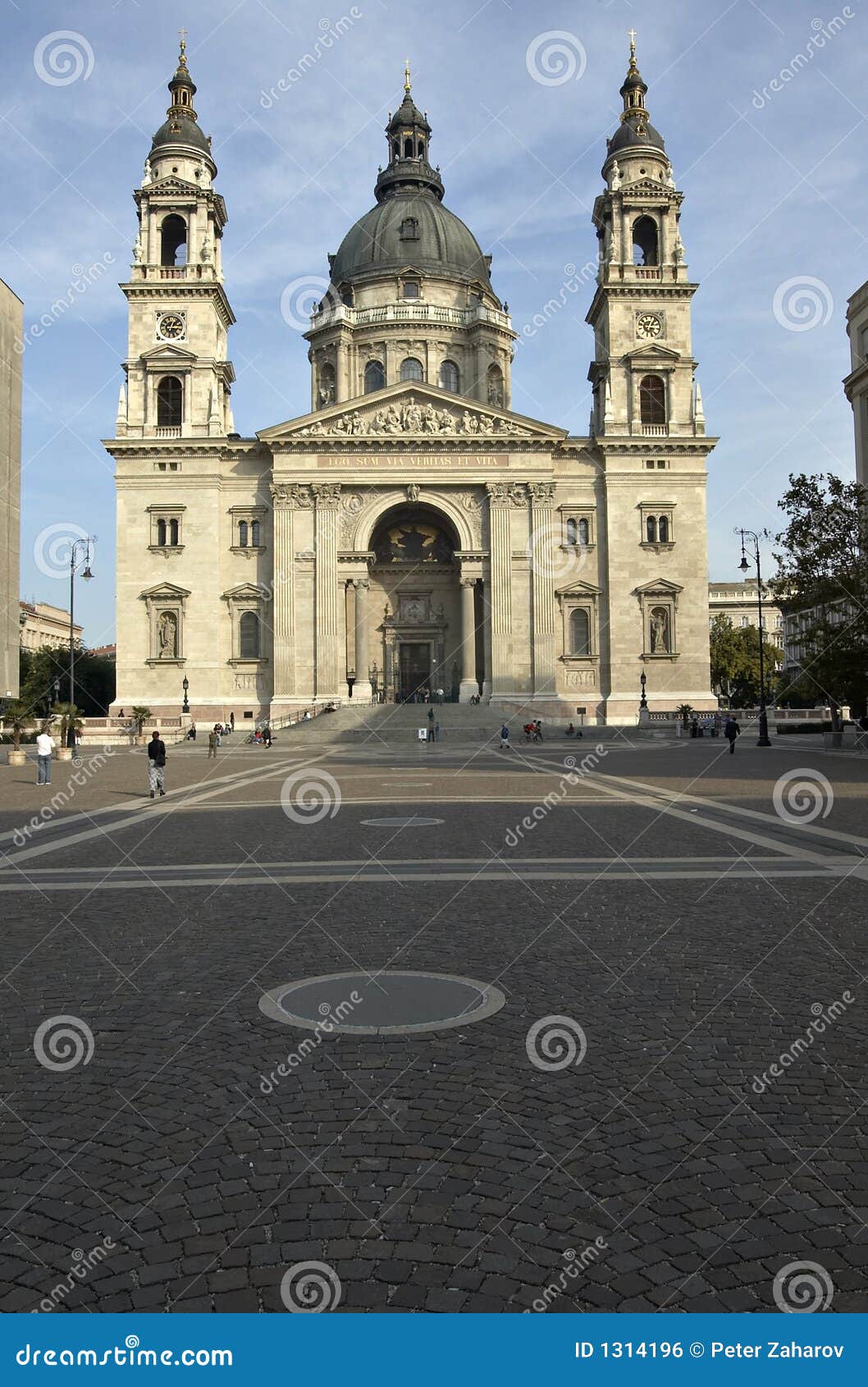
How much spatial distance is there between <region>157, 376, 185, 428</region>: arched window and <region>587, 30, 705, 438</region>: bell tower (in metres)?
25.7

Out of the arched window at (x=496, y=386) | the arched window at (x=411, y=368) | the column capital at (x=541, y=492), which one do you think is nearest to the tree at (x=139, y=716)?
the column capital at (x=541, y=492)

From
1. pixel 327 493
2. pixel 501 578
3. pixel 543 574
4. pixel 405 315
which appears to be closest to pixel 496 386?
pixel 405 315

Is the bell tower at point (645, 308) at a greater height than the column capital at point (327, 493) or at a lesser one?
greater

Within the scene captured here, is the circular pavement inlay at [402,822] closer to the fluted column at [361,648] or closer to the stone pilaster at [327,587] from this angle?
the fluted column at [361,648]

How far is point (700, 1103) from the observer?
439 centimetres

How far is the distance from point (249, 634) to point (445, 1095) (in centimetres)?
5834

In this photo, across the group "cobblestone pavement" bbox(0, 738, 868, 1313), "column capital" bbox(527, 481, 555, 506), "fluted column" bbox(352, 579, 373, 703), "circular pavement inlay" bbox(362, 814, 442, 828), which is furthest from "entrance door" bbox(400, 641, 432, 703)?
"cobblestone pavement" bbox(0, 738, 868, 1313)

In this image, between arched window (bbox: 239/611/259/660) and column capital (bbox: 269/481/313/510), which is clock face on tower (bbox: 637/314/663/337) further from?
arched window (bbox: 239/611/259/660)

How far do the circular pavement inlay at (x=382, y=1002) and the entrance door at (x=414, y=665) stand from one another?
5858 centimetres

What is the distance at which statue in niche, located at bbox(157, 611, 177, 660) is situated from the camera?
198 ft

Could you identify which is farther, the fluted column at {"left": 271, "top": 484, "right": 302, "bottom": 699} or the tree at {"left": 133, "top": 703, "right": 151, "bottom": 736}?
the fluted column at {"left": 271, "top": 484, "right": 302, "bottom": 699}

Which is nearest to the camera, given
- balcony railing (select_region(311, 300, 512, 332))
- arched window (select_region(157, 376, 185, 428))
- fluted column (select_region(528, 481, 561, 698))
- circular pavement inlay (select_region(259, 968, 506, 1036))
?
circular pavement inlay (select_region(259, 968, 506, 1036))

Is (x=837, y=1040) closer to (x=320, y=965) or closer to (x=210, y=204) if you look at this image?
(x=320, y=965)

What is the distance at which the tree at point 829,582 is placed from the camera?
100ft
